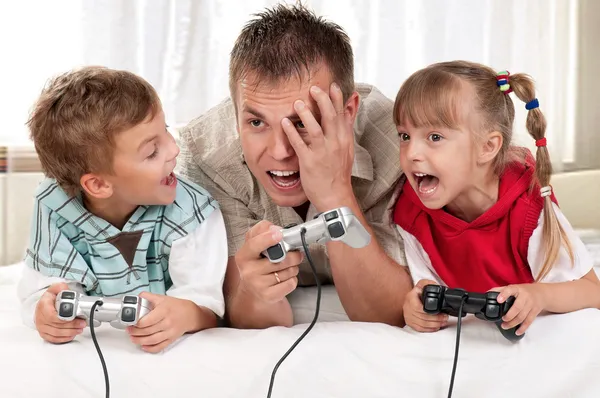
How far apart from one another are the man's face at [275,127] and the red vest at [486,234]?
0.81ft

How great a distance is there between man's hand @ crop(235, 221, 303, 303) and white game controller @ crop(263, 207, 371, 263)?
0.03m

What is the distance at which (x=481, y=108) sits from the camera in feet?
4.50

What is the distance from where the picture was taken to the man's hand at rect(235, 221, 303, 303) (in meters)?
1.16

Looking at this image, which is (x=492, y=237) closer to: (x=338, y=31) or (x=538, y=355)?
(x=538, y=355)

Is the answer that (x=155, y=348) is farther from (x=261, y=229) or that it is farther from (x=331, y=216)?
(x=331, y=216)

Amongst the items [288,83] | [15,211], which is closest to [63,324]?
[288,83]

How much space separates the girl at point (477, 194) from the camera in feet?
4.42

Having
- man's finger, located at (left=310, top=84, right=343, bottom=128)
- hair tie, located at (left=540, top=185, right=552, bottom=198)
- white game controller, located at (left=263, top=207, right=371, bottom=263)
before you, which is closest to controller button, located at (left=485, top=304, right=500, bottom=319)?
white game controller, located at (left=263, top=207, right=371, bottom=263)

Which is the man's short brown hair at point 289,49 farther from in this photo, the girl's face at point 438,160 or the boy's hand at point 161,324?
the boy's hand at point 161,324

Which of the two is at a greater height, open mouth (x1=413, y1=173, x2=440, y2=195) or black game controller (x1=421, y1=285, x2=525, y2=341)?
open mouth (x1=413, y1=173, x2=440, y2=195)

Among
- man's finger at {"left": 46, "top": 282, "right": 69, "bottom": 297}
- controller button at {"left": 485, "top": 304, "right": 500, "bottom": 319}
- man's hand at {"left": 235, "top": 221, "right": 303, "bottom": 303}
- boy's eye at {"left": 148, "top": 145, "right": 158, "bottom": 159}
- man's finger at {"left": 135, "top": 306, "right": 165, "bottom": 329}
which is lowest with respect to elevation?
man's finger at {"left": 135, "top": 306, "right": 165, "bottom": 329}

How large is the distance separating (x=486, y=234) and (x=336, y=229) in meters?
0.48

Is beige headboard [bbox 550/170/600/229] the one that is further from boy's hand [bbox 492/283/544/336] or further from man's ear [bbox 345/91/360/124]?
boy's hand [bbox 492/283/544/336]

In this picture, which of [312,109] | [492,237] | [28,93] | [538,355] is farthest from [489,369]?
[28,93]
